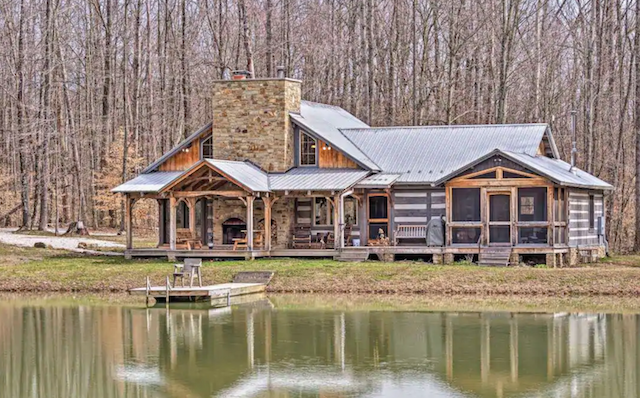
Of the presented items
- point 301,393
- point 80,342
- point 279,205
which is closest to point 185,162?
point 279,205

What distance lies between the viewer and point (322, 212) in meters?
42.2

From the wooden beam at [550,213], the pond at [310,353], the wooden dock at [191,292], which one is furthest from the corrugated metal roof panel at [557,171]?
the wooden dock at [191,292]

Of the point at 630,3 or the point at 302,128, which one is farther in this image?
the point at 630,3

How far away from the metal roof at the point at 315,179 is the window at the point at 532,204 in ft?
18.8

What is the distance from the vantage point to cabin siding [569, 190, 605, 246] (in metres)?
40.0

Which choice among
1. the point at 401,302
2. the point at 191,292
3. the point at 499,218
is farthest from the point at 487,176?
the point at 191,292

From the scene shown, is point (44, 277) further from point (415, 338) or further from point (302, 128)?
point (415, 338)

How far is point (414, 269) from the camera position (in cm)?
3559

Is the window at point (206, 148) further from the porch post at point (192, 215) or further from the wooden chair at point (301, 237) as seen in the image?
the wooden chair at point (301, 237)

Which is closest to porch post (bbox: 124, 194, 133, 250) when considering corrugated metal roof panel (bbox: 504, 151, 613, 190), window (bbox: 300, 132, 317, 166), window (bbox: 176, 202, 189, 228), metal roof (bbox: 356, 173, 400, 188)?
window (bbox: 176, 202, 189, 228)

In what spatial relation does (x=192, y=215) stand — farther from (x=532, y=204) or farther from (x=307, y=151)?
(x=532, y=204)

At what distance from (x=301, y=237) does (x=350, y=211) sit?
213 cm

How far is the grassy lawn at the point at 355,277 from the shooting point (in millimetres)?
33250

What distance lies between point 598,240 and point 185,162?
1647cm
